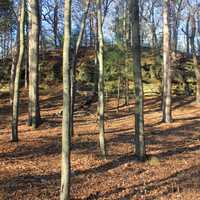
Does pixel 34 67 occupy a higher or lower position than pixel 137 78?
higher

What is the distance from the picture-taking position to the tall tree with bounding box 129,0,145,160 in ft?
45.3

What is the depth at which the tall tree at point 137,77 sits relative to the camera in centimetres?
1381

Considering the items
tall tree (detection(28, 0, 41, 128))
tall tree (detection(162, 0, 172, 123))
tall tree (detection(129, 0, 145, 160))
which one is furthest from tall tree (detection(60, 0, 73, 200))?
tall tree (detection(162, 0, 172, 123))

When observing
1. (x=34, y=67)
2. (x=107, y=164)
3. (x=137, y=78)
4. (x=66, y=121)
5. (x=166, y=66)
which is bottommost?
(x=107, y=164)

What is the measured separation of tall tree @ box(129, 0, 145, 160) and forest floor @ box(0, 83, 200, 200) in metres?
0.60

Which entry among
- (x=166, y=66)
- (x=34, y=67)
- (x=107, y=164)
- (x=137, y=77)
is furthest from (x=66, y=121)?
(x=166, y=66)

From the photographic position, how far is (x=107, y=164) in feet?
44.5

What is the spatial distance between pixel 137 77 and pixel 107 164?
288 cm

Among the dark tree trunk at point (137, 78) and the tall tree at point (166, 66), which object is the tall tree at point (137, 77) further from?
the tall tree at point (166, 66)

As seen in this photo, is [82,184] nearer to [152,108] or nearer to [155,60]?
[152,108]

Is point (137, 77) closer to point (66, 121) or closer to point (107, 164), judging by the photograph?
point (107, 164)

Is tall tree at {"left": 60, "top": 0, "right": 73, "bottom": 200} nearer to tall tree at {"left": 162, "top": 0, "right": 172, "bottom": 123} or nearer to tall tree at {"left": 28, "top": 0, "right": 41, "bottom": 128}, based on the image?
tall tree at {"left": 28, "top": 0, "right": 41, "bottom": 128}

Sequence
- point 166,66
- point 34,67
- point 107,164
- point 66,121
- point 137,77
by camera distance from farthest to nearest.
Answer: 1. point 166,66
2. point 34,67
3. point 137,77
4. point 107,164
5. point 66,121

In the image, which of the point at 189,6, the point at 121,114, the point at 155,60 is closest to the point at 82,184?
the point at 121,114
